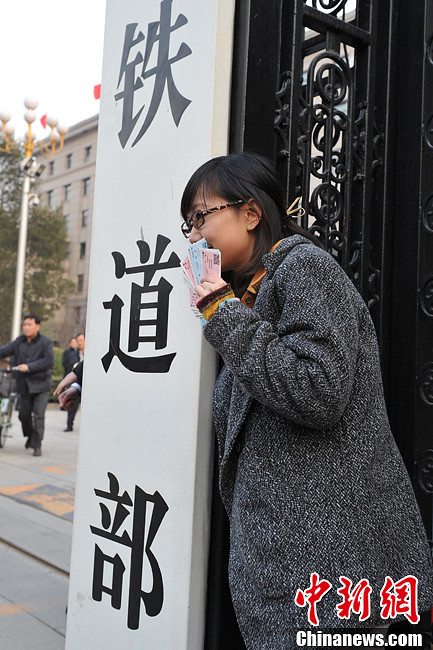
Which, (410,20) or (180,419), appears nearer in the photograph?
(180,419)

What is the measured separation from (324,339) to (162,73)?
4.80 feet

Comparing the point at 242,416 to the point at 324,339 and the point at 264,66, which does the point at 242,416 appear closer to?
the point at 324,339

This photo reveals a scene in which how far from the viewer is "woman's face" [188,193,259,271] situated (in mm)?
1754

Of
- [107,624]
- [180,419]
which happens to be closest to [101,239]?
[180,419]

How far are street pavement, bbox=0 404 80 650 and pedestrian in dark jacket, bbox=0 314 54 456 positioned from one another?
0.62 m

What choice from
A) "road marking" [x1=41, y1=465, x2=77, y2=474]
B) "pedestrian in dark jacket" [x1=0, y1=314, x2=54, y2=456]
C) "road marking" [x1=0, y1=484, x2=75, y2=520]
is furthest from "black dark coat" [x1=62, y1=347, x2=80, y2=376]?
"road marking" [x1=0, y1=484, x2=75, y2=520]

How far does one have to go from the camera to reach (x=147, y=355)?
2.44m

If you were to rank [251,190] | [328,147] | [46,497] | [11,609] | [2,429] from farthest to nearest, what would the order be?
[2,429] < [46,497] < [11,609] < [328,147] < [251,190]

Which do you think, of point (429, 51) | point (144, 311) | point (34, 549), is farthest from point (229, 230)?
point (34, 549)

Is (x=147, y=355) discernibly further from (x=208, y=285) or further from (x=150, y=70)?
(x=150, y=70)

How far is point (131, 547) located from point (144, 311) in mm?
835

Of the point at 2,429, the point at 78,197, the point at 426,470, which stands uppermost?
the point at 78,197

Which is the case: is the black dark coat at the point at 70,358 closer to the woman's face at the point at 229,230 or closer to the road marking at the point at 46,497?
the road marking at the point at 46,497

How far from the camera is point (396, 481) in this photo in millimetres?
1630
